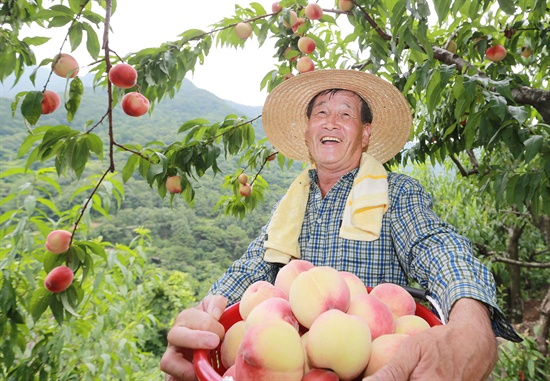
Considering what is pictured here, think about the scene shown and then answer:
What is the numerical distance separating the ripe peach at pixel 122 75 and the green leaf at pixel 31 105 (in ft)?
0.84

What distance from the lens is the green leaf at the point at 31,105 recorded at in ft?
4.50

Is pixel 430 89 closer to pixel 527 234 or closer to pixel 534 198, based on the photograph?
pixel 534 198

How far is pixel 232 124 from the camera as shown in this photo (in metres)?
2.16

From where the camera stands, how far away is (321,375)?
72cm

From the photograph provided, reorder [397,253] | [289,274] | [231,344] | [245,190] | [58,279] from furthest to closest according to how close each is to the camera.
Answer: [245,190]
[58,279]
[397,253]
[289,274]
[231,344]

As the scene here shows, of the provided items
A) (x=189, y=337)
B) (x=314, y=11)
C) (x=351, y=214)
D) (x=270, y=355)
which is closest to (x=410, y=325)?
(x=270, y=355)

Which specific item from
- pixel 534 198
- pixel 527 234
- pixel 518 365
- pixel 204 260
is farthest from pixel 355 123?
pixel 204 260

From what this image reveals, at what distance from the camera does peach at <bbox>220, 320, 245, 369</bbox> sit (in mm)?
904

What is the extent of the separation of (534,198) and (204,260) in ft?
52.6

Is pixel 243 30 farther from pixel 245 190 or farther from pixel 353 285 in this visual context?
pixel 353 285

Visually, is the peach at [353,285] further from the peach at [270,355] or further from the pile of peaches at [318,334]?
the peach at [270,355]

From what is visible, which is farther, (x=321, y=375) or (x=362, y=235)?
(x=362, y=235)

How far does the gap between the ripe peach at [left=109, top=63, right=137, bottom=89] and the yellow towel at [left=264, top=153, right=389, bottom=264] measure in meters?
0.77

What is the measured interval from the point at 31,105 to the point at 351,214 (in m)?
1.18
